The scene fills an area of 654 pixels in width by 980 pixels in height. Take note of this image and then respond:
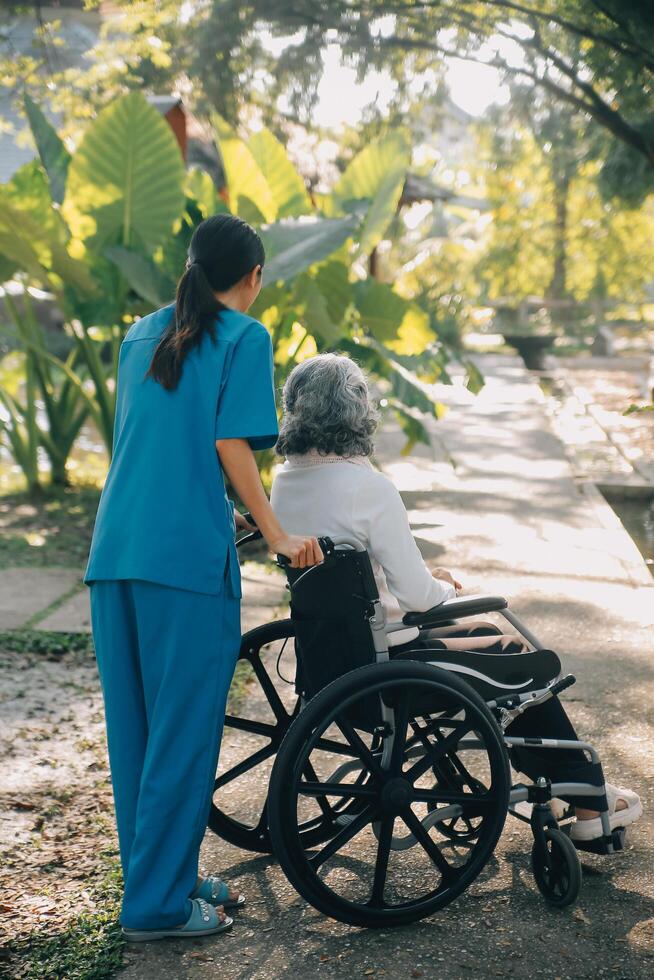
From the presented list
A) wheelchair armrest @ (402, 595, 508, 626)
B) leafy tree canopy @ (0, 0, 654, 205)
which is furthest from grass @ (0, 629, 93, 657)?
leafy tree canopy @ (0, 0, 654, 205)

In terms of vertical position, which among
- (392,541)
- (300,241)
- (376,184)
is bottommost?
(392,541)

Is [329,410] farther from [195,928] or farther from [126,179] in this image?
[126,179]

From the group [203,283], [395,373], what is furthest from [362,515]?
[395,373]

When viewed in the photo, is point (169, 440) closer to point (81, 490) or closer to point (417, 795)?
point (417, 795)

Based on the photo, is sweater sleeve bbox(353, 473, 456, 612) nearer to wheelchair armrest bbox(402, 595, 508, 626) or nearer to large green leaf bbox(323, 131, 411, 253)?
wheelchair armrest bbox(402, 595, 508, 626)

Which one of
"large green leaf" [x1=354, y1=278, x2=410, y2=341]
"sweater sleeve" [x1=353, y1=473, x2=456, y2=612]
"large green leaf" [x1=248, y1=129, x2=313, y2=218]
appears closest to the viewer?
"sweater sleeve" [x1=353, y1=473, x2=456, y2=612]

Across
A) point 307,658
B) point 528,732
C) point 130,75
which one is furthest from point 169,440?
point 130,75

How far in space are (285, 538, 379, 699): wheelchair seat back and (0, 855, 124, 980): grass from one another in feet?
2.64

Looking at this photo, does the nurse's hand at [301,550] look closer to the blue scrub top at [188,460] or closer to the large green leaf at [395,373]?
the blue scrub top at [188,460]

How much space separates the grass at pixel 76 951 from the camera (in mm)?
2750

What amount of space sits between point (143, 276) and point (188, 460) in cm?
444

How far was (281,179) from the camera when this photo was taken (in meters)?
7.64

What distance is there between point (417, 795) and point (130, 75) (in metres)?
12.4

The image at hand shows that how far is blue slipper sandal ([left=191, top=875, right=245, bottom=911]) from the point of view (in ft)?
10.0
